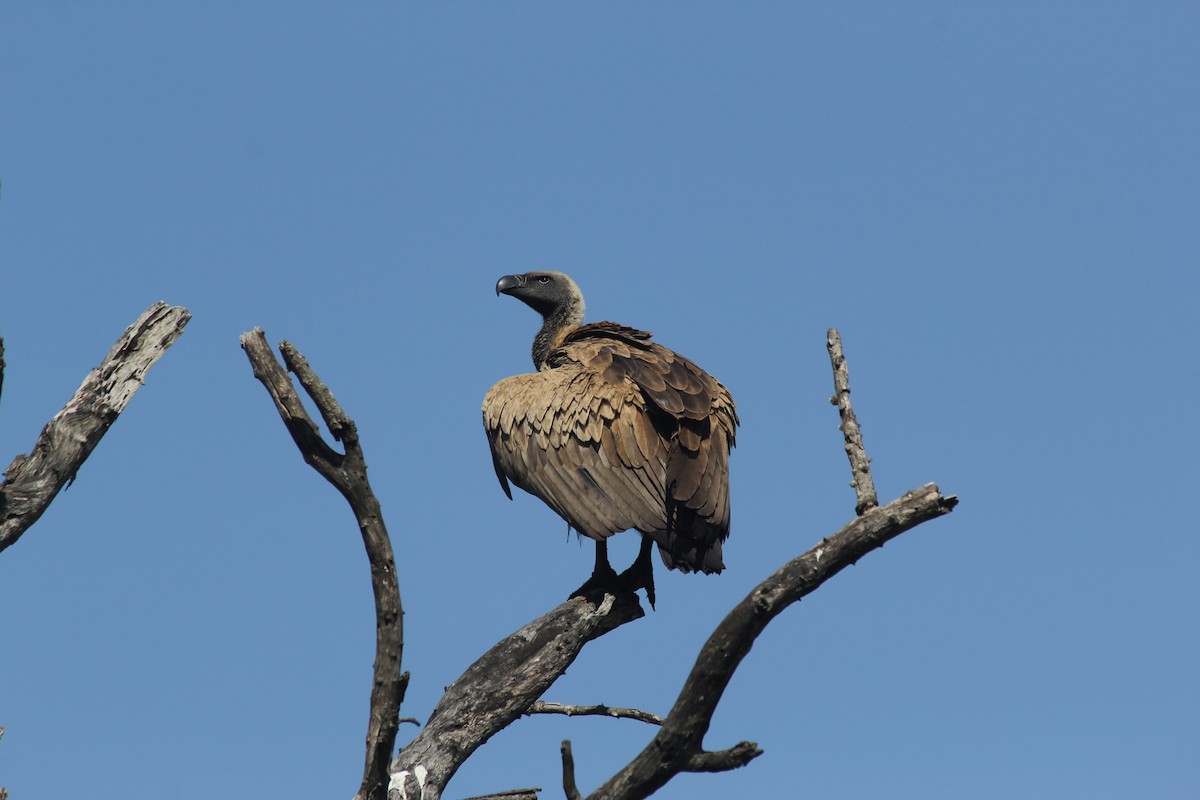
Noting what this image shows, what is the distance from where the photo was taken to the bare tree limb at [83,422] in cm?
563

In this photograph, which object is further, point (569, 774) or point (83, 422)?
point (83, 422)

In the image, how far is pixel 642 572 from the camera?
793 centimetres

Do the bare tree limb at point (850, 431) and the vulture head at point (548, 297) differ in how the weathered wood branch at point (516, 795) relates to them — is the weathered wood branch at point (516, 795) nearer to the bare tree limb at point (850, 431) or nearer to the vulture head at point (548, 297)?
the bare tree limb at point (850, 431)

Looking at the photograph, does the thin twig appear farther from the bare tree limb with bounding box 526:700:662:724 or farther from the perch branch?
the bare tree limb with bounding box 526:700:662:724

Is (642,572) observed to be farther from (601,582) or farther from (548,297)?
(548,297)

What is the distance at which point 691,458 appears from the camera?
24.5 ft

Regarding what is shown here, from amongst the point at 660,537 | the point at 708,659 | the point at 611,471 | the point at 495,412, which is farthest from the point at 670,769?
the point at 495,412

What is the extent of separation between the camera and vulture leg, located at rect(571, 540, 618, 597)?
7.79m

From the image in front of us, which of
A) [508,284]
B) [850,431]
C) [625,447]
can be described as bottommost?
[850,431]

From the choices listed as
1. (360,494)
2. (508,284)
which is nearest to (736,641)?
(360,494)

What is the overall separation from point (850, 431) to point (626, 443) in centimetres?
297

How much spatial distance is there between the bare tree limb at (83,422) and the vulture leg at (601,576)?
9.62 ft

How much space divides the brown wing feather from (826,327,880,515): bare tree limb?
248 cm

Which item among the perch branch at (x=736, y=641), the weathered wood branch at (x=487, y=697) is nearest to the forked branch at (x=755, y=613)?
the perch branch at (x=736, y=641)
